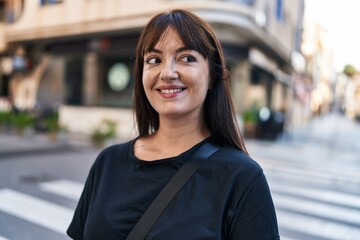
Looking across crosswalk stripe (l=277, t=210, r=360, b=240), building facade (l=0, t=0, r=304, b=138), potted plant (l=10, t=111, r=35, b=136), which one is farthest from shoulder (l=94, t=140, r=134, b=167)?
potted plant (l=10, t=111, r=35, b=136)

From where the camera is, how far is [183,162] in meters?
1.48

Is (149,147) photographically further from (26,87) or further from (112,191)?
(26,87)

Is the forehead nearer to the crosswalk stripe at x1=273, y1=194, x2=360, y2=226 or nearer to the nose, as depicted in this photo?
the nose

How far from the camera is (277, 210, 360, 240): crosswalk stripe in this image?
5.00 metres

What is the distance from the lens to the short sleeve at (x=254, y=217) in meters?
1.30

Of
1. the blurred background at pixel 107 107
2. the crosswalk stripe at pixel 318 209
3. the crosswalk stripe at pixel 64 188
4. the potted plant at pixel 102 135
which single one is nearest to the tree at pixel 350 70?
the blurred background at pixel 107 107

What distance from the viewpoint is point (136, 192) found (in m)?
1.49

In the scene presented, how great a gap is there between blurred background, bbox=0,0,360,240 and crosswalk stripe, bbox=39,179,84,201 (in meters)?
0.02

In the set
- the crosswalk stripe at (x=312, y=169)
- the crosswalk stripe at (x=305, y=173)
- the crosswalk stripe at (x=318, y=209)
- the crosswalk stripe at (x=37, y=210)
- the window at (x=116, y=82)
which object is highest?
the window at (x=116, y=82)

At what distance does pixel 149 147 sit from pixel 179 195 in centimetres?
37

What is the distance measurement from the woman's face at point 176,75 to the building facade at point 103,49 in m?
12.7

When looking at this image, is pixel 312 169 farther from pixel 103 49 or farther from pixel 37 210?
pixel 103 49

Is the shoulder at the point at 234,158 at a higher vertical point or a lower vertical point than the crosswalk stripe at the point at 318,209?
higher

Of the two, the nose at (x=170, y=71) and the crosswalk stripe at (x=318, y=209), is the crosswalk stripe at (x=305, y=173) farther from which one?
the nose at (x=170, y=71)
